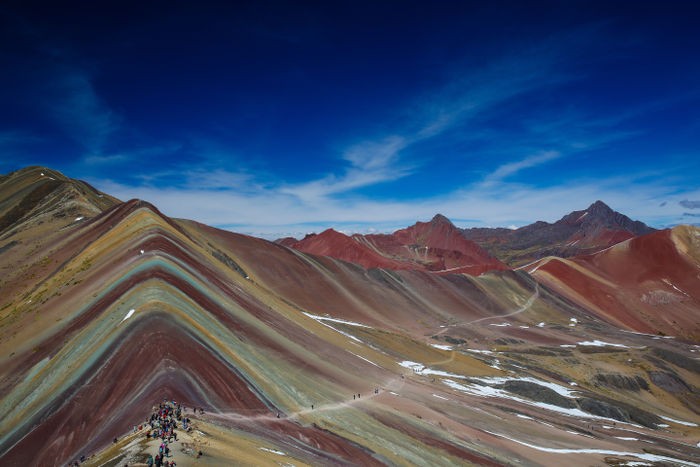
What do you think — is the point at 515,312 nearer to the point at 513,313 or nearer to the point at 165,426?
the point at 513,313

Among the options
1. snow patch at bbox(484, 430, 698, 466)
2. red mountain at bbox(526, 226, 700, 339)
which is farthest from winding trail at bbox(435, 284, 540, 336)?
snow patch at bbox(484, 430, 698, 466)

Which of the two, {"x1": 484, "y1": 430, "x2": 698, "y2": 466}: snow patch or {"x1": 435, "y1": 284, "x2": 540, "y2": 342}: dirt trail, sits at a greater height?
{"x1": 435, "y1": 284, "x2": 540, "y2": 342}: dirt trail

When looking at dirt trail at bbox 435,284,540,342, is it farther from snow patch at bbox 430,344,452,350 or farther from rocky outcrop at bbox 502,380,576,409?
rocky outcrop at bbox 502,380,576,409

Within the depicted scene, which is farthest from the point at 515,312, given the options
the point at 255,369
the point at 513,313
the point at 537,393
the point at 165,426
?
the point at 165,426

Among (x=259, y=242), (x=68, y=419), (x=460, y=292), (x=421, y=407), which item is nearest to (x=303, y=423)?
(x=68, y=419)

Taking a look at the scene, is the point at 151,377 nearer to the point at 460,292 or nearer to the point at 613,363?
the point at 613,363

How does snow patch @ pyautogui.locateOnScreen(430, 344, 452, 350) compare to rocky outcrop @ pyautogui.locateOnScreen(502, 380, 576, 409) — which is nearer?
rocky outcrop @ pyautogui.locateOnScreen(502, 380, 576, 409)

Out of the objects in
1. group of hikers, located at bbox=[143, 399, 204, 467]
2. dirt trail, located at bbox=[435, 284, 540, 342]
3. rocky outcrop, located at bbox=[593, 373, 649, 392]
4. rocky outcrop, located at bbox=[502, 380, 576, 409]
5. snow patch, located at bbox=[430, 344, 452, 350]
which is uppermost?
group of hikers, located at bbox=[143, 399, 204, 467]

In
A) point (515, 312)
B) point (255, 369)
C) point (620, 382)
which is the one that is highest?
point (255, 369)
